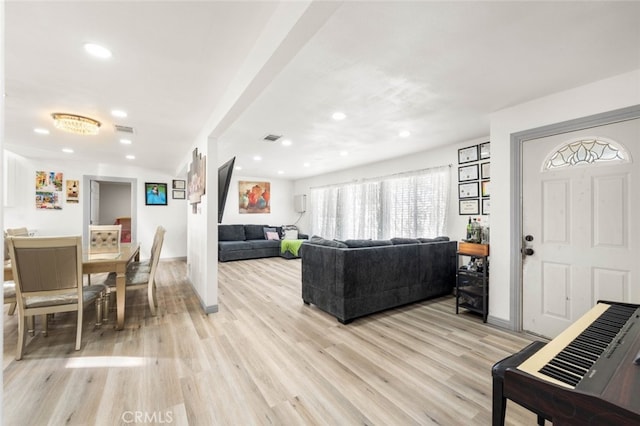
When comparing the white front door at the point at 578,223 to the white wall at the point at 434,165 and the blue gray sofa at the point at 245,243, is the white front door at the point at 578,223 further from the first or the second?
the blue gray sofa at the point at 245,243

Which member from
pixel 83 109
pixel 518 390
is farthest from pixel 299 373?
pixel 83 109

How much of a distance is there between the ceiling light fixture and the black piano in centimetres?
445

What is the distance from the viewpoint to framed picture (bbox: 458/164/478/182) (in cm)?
406

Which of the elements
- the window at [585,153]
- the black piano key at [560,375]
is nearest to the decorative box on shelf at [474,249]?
the window at [585,153]

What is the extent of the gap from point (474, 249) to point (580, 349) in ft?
7.67

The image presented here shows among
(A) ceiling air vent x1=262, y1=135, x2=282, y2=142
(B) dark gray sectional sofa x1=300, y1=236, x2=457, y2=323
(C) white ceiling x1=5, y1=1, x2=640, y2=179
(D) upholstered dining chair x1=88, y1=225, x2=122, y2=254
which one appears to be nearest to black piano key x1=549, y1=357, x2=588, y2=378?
(C) white ceiling x1=5, y1=1, x2=640, y2=179

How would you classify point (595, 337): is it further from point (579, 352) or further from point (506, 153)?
point (506, 153)

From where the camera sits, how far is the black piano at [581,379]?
0.78 m

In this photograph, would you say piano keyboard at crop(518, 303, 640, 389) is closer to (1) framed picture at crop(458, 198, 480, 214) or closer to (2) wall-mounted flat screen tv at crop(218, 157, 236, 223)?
(1) framed picture at crop(458, 198, 480, 214)

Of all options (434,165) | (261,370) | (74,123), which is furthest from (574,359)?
(74,123)

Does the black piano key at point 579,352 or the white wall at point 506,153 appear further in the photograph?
the white wall at point 506,153

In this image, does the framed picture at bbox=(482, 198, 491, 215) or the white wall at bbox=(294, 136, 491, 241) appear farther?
the white wall at bbox=(294, 136, 491, 241)

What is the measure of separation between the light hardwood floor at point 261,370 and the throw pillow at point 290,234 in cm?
465

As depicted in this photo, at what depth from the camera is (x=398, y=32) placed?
1740mm
